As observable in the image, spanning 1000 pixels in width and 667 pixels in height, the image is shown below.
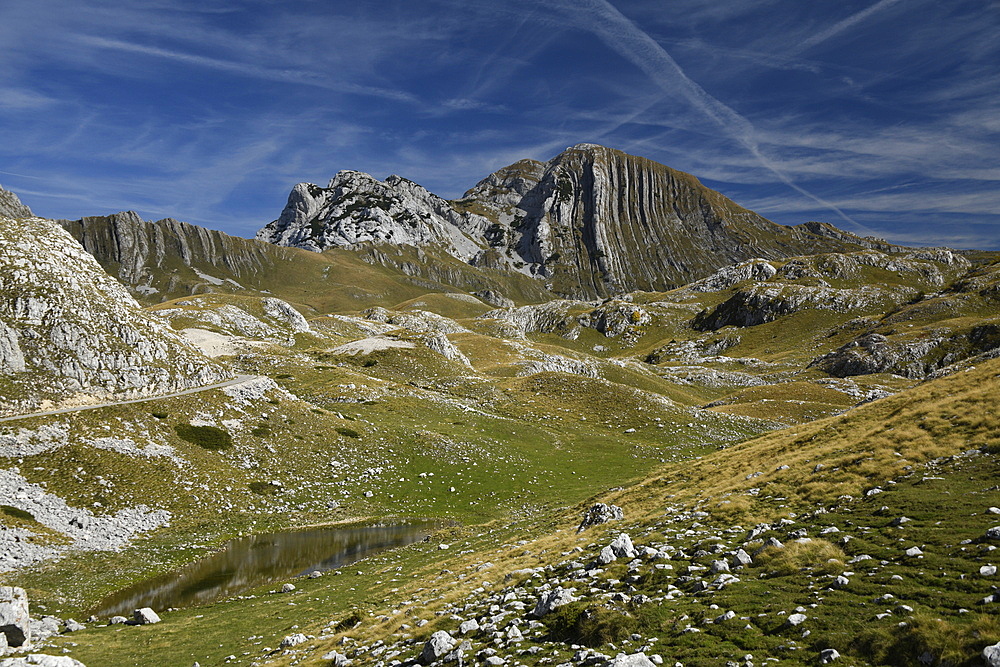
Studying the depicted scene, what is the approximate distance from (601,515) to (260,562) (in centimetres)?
2511

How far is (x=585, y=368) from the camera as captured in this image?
135250 millimetres

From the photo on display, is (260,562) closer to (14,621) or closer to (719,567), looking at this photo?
(14,621)

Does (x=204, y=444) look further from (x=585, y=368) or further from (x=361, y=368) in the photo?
(x=585, y=368)

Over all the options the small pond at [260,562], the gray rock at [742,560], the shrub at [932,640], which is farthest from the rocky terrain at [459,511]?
the small pond at [260,562]

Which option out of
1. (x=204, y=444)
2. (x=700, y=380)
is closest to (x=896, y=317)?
(x=700, y=380)

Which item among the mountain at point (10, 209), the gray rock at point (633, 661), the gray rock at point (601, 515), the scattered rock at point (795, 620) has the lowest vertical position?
the gray rock at point (601, 515)

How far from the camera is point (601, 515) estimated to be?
→ 2916 centimetres

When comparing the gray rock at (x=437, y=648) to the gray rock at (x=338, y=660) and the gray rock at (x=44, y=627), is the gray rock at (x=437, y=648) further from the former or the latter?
the gray rock at (x=44, y=627)

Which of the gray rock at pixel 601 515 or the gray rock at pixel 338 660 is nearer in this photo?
the gray rock at pixel 338 660

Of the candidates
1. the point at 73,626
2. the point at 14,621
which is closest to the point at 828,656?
the point at 14,621

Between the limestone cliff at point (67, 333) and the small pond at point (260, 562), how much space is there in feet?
83.9

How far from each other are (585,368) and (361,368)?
6042 cm

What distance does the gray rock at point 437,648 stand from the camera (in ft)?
45.1

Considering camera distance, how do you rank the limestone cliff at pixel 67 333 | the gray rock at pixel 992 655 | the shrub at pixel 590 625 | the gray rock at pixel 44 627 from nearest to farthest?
the gray rock at pixel 992 655, the shrub at pixel 590 625, the gray rock at pixel 44 627, the limestone cliff at pixel 67 333
